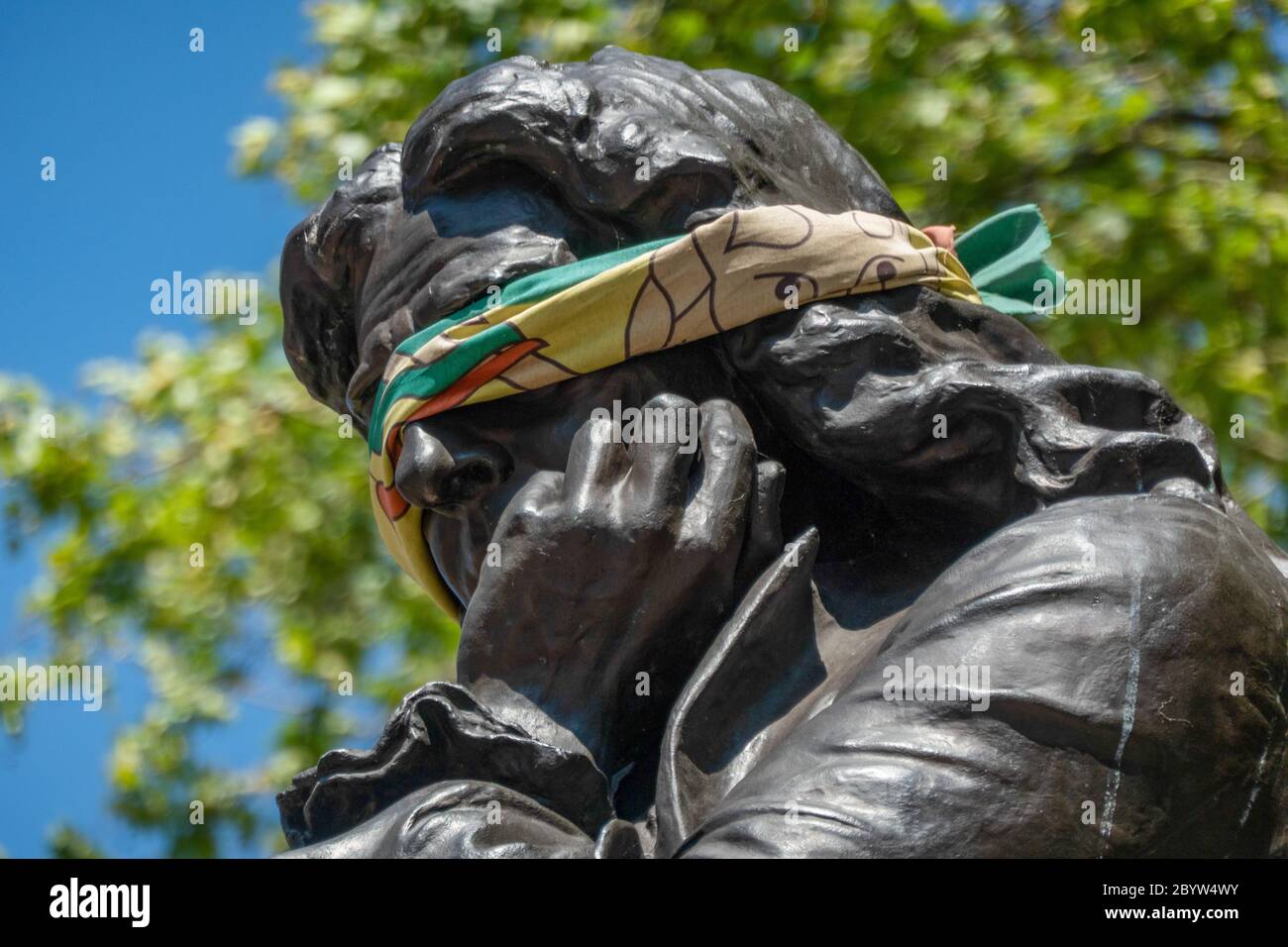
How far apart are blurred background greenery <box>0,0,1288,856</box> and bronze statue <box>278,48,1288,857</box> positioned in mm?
4759

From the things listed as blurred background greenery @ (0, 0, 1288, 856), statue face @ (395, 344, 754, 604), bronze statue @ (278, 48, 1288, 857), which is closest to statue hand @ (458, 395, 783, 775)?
bronze statue @ (278, 48, 1288, 857)

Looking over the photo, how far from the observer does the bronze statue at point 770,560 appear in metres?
2.90

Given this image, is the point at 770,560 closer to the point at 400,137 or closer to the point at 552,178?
the point at 552,178

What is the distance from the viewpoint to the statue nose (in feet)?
11.4

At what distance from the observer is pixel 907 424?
10.8 feet

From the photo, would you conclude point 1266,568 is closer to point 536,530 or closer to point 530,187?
point 536,530

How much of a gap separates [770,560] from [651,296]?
428 millimetres

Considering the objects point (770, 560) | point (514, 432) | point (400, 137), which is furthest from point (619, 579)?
point (400, 137)

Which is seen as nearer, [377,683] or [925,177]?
[925,177]

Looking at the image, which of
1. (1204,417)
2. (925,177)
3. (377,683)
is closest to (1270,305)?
(1204,417)

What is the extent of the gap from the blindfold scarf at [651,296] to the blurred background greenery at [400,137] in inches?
187

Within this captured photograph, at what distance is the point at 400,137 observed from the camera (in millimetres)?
8766

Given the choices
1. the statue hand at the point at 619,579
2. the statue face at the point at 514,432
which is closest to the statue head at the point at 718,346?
the statue face at the point at 514,432

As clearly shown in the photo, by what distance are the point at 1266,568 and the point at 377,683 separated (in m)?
6.49
